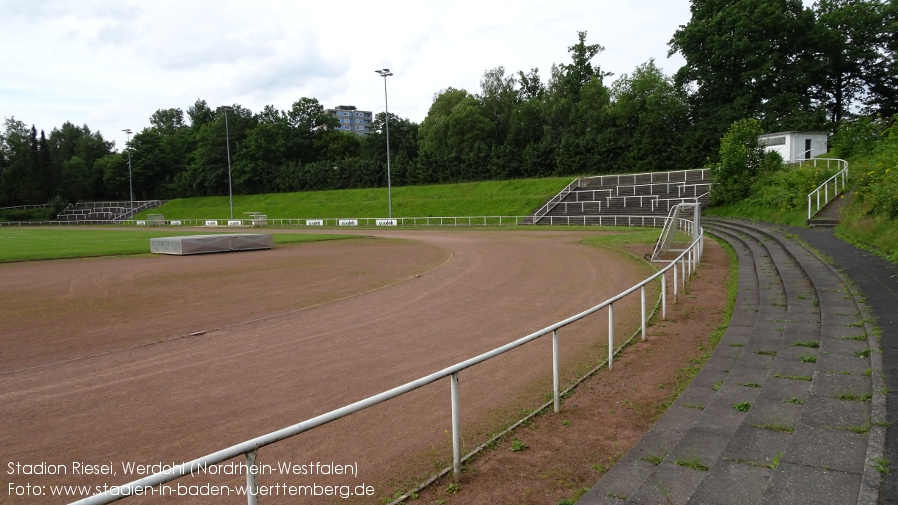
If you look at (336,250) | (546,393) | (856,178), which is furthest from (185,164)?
(546,393)

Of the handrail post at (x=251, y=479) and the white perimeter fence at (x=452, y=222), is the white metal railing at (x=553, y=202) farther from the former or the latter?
the handrail post at (x=251, y=479)

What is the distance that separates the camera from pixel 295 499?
4.54m

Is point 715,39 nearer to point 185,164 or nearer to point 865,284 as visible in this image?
point 865,284

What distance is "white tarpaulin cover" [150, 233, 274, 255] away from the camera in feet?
84.0

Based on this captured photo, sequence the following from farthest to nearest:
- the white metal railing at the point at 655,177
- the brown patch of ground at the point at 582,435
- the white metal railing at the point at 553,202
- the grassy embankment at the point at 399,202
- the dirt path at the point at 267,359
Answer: the grassy embankment at the point at 399,202
the white metal railing at the point at 553,202
the white metal railing at the point at 655,177
the dirt path at the point at 267,359
the brown patch of ground at the point at 582,435

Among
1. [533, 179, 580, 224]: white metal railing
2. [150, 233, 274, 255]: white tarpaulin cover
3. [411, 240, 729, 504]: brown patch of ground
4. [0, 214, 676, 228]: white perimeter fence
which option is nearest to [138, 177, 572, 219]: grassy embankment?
[533, 179, 580, 224]: white metal railing

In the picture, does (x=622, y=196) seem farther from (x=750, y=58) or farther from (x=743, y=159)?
(x=750, y=58)

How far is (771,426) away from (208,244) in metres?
25.7

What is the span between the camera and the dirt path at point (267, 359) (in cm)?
548

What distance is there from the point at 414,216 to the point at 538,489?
5298 centimetres

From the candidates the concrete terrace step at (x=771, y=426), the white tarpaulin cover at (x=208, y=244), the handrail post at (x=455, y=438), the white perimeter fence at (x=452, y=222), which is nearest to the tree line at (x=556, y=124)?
the white perimeter fence at (x=452, y=222)

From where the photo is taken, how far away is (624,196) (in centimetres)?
4775

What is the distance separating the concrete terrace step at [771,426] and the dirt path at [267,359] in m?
1.75

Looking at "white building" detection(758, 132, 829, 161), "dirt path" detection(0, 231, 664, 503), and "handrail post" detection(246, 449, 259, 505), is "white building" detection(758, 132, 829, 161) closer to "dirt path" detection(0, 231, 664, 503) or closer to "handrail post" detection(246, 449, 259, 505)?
"dirt path" detection(0, 231, 664, 503)
